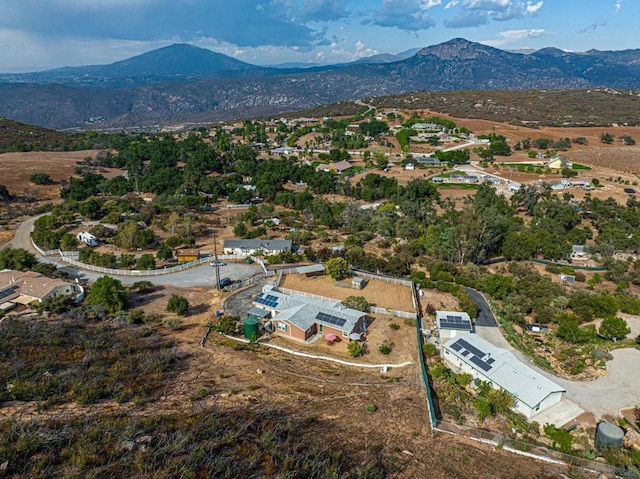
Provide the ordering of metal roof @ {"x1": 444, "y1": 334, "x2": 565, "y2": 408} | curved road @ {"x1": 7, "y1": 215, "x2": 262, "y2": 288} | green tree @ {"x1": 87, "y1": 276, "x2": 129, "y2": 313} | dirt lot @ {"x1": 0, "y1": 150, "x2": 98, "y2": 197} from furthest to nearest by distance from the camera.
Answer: dirt lot @ {"x1": 0, "y1": 150, "x2": 98, "y2": 197}, curved road @ {"x1": 7, "y1": 215, "x2": 262, "y2": 288}, green tree @ {"x1": 87, "y1": 276, "x2": 129, "y2": 313}, metal roof @ {"x1": 444, "y1": 334, "x2": 565, "y2": 408}

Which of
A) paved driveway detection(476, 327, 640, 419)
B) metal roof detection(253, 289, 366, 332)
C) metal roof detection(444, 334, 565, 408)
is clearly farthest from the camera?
metal roof detection(253, 289, 366, 332)

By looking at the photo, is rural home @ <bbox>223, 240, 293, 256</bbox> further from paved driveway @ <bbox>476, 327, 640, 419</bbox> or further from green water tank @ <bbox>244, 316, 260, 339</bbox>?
paved driveway @ <bbox>476, 327, 640, 419</bbox>

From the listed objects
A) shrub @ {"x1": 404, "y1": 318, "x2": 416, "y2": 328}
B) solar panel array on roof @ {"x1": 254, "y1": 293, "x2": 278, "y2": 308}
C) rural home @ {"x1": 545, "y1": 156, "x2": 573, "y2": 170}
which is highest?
solar panel array on roof @ {"x1": 254, "y1": 293, "x2": 278, "y2": 308}

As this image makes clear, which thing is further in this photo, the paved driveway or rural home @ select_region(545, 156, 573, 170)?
rural home @ select_region(545, 156, 573, 170)

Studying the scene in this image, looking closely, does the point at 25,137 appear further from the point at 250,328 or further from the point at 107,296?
the point at 250,328

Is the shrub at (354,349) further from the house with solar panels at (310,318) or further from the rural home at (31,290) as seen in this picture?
the rural home at (31,290)

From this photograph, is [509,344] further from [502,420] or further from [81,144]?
[81,144]

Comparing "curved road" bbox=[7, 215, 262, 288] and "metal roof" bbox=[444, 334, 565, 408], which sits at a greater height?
"metal roof" bbox=[444, 334, 565, 408]

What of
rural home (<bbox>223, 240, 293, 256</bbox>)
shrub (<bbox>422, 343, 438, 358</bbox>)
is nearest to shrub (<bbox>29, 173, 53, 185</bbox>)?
rural home (<bbox>223, 240, 293, 256</bbox>)
